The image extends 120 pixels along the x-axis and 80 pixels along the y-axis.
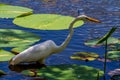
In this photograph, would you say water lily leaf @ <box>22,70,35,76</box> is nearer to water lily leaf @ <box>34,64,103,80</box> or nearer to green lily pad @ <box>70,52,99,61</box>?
water lily leaf @ <box>34,64,103,80</box>

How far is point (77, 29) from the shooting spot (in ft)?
19.6

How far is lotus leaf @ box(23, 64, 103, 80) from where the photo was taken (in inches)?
159

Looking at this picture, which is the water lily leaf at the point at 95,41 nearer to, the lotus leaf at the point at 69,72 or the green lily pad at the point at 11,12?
the lotus leaf at the point at 69,72

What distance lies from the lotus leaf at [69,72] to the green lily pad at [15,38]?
0.71 meters

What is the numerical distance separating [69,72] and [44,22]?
1835 millimetres

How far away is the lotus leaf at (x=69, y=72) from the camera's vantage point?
405 centimetres

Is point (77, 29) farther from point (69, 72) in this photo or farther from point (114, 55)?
point (69, 72)

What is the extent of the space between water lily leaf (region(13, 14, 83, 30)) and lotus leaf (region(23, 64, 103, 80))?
144cm

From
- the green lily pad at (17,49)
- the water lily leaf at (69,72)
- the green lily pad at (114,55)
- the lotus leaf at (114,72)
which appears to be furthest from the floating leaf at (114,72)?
the green lily pad at (17,49)

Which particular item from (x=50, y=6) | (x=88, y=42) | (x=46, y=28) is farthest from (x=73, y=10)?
(x=88, y=42)

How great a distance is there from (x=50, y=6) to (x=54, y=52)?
112 inches

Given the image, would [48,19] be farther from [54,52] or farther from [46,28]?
[54,52]

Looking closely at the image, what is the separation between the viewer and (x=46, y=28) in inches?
223

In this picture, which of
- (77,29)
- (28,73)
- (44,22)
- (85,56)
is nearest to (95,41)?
(85,56)
